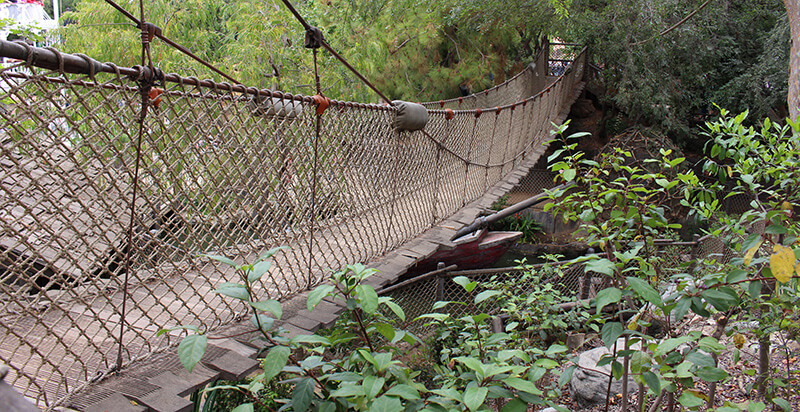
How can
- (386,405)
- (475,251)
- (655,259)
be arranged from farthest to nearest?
(475,251)
(655,259)
(386,405)

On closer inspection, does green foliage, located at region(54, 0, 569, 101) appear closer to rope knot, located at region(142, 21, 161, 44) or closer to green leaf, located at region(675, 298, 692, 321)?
rope knot, located at region(142, 21, 161, 44)

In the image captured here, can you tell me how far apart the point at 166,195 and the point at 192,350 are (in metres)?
0.57

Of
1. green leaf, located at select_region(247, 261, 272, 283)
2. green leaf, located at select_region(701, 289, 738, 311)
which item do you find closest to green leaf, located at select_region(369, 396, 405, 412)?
green leaf, located at select_region(247, 261, 272, 283)

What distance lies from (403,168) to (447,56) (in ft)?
20.1

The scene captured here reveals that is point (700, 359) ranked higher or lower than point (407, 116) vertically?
lower

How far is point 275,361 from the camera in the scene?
97 cm

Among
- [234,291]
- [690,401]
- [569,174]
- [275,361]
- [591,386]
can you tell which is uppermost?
[569,174]

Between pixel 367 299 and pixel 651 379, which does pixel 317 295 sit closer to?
pixel 367 299

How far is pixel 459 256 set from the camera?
5.13 metres

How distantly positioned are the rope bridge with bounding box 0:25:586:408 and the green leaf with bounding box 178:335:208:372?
1.00 ft

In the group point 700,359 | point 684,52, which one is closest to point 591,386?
point 700,359

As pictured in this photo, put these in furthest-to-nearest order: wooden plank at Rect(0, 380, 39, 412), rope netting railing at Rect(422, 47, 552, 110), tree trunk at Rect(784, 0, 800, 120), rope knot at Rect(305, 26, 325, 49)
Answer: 1. rope netting railing at Rect(422, 47, 552, 110)
2. tree trunk at Rect(784, 0, 800, 120)
3. rope knot at Rect(305, 26, 325, 49)
4. wooden plank at Rect(0, 380, 39, 412)

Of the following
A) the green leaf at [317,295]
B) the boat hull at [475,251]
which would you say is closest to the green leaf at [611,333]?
the green leaf at [317,295]

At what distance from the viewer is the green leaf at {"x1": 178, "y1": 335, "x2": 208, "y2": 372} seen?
35.0 inches
